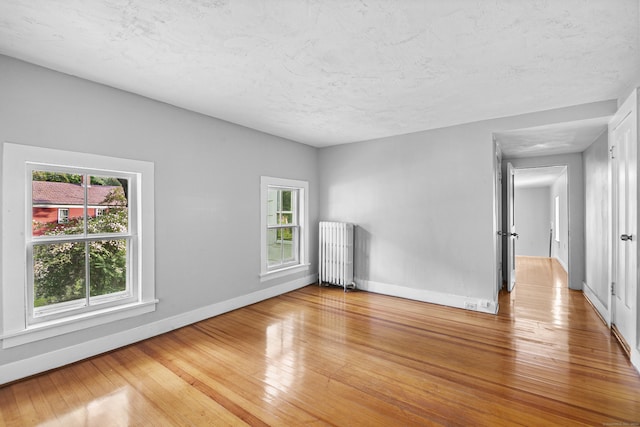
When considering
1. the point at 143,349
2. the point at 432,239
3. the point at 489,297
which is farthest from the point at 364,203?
the point at 143,349

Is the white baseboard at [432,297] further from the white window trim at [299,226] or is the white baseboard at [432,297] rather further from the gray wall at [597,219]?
the gray wall at [597,219]

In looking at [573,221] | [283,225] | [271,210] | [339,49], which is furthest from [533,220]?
[339,49]

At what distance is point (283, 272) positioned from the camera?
4.67 m

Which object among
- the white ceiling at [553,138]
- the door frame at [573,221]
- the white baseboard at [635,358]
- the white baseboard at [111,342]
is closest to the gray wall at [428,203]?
the door frame at [573,221]

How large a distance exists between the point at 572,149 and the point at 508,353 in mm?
3832

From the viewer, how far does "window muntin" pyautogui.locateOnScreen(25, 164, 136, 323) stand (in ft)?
7.97

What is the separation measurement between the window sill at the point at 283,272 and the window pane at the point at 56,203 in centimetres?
232

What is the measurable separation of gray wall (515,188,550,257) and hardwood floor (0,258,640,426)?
735 cm

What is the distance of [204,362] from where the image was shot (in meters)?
2.56

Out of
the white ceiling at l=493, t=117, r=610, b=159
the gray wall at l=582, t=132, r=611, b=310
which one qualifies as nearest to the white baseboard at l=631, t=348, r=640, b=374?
the gray wall at l=582, t=132, r=611, b=310

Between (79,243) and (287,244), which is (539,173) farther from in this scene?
(79,243)

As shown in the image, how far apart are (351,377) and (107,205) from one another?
2789 millimetres

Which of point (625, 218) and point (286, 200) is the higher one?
point (286, 200)

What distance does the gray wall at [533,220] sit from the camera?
31.6ft
